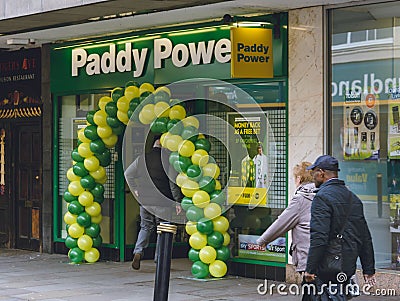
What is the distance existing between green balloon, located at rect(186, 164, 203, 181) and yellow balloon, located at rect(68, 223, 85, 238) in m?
2.58

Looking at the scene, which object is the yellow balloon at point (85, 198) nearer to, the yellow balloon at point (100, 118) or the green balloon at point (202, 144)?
the yellow balloon at point (100, 118)

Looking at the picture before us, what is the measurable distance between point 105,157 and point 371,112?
4.32m

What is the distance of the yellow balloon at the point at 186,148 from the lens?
11.7 meters

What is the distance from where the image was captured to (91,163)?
1327 centimetres

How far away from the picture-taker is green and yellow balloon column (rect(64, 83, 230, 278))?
1170cm

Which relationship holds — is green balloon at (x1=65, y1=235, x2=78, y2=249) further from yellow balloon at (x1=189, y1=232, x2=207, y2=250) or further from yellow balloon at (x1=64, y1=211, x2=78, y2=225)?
yellow balloon at (x1=189, y1=232, x2=207, y2=250)

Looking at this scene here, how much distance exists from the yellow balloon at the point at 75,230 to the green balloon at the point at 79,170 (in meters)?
0.78

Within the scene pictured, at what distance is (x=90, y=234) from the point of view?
44.6 ft

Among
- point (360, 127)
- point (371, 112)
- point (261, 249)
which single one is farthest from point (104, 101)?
point (371, 112)

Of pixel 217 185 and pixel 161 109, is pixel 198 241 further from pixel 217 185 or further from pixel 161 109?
pixel 161 109

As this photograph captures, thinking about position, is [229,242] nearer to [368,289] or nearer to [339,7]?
[368,289]

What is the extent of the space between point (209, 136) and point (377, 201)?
2864mm

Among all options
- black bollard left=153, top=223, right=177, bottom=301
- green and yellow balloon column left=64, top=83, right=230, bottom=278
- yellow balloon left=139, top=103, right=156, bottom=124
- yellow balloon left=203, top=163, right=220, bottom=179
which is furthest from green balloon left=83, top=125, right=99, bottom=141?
black bollard left=153, top=223, right=177, bottom=301

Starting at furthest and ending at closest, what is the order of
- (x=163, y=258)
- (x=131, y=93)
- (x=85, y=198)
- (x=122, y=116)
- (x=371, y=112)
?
1. (x=85, y=198)
2. (x=122, y=116)
3. (x=131, y=93)
4. (x=371, y=112)
5. (x=163, y=258)
